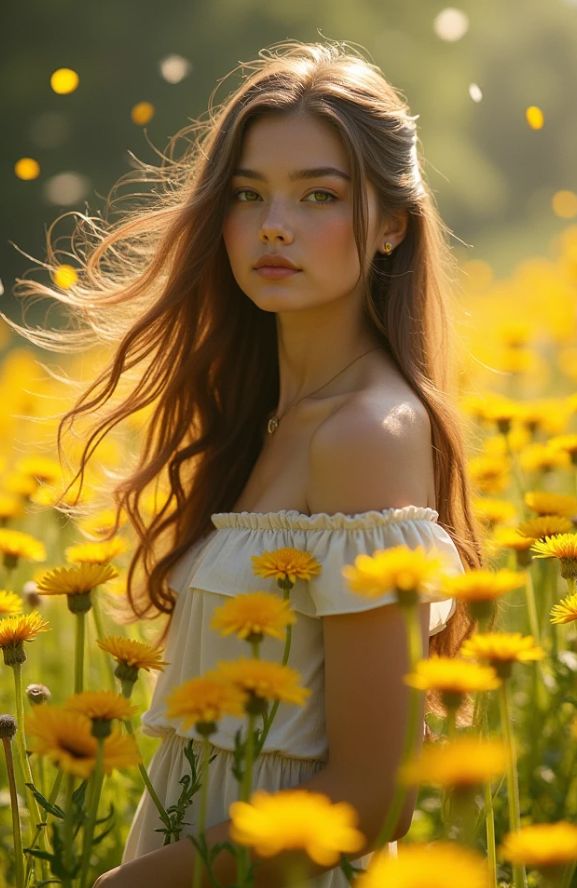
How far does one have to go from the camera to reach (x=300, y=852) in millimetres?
702

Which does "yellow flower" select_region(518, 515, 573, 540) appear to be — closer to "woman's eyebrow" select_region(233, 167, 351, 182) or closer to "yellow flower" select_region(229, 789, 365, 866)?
"woman's eyebrow" select_region(233, 167, 351, 182)

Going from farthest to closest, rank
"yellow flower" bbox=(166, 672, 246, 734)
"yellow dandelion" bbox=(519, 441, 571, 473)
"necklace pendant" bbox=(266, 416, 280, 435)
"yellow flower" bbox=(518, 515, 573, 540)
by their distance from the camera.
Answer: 1. "yellow dandelion" bbox=(519, 441, 571, 473)
2. "necklace pendant" bbox=(266, 416, 280, 435)
3. "yellow flower" bbox=(518, 515, 573, 540)
4. "yellow flower" bbox=(166, 672, 246, 734)

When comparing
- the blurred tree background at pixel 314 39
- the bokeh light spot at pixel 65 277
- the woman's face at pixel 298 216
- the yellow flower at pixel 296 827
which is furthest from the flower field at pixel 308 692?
the blurred tree background at pixel 314 39

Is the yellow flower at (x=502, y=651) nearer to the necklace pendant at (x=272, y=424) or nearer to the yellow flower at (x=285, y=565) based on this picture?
the yellow flower at (x=285, y=565)

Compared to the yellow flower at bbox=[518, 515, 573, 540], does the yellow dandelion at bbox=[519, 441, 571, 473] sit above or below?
above

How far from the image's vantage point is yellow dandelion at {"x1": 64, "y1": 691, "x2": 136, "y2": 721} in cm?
89

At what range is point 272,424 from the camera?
165 centimetres

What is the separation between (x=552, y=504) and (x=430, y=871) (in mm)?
906

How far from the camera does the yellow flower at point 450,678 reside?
32.0 inches

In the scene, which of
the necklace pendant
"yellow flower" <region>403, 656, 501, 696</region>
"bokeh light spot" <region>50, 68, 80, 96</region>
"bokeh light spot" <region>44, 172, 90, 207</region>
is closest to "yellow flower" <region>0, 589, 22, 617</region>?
the necklace pendant

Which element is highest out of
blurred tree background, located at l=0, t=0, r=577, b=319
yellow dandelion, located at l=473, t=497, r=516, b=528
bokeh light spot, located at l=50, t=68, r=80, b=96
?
blurred tree background, located at l=0, t=0, r=577, b=319

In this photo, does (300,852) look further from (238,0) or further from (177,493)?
(238,0)

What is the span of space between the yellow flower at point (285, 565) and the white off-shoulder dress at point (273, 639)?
0.08 metres

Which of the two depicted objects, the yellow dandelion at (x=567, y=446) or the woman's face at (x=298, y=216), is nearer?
the woman's face at (x=298, y=216)
